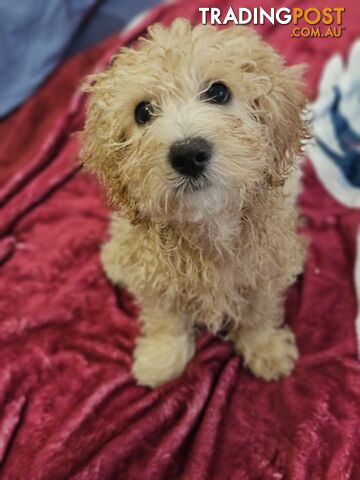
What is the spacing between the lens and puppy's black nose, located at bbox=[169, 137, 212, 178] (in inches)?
48.3

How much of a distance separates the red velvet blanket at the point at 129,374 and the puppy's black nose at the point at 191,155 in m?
0.92

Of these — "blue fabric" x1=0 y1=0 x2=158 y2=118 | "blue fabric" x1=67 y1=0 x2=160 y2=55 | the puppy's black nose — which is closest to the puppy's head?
the puppy's black nose

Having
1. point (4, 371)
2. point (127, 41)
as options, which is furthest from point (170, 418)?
point (127, 41)

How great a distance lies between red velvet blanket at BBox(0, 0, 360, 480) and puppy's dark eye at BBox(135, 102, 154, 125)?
91 cm

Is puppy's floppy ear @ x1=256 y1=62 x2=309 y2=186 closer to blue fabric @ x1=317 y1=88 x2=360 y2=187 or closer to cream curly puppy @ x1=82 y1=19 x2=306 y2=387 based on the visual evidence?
cream curly puppy @ x1=82 y1=19 x2=306 y2=387

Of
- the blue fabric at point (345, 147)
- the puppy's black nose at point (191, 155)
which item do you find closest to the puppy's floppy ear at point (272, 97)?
the puppy's black nose at point (191, 155)

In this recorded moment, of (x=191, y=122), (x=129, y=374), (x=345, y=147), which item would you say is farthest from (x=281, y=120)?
(x=345, y=147)

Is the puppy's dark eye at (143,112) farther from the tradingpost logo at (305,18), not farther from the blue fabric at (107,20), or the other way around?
the blue fabric at (107,20)

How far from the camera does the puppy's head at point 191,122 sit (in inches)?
49.8

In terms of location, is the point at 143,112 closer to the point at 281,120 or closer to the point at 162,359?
the point at 281,120

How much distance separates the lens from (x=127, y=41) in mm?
2908

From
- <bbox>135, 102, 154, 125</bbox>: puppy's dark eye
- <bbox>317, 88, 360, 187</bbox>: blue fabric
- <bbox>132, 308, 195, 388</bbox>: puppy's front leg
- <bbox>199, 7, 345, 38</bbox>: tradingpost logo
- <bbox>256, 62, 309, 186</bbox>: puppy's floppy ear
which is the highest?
<bbox>135, 102, 154, 125</bbox>: puppy's dark eye

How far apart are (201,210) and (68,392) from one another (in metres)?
0.98

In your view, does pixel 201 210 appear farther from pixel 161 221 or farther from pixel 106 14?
pixel 106 14
